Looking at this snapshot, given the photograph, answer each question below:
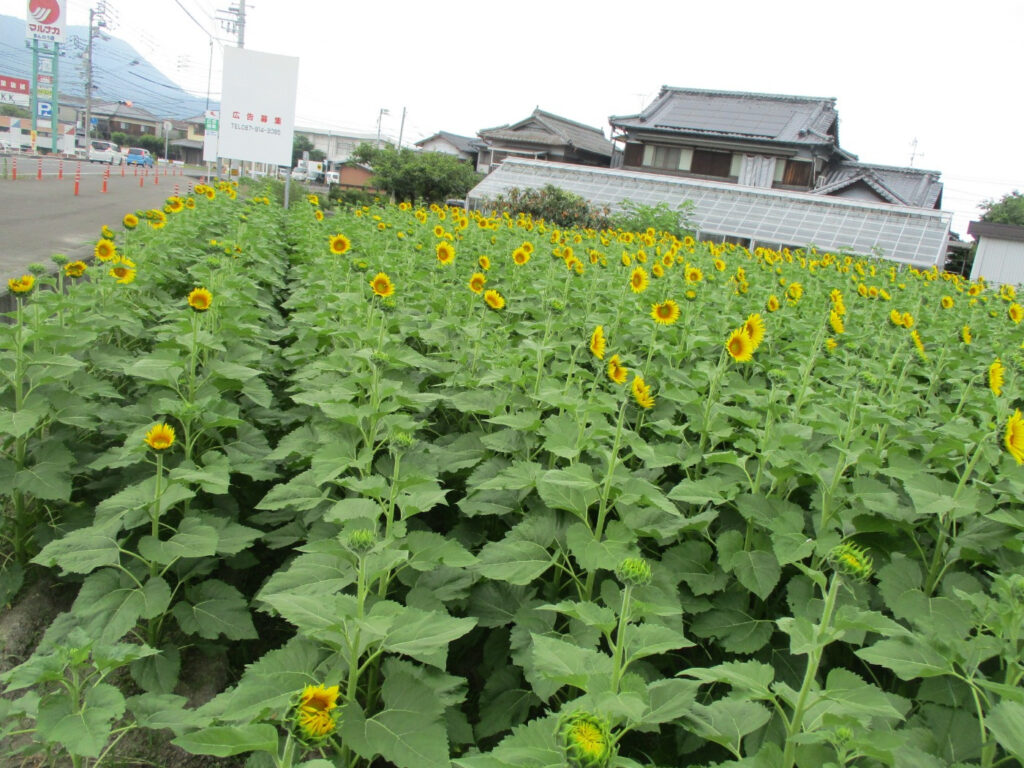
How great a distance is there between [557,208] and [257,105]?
6.70 m

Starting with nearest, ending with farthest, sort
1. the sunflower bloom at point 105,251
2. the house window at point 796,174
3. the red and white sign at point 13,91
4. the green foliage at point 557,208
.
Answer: the sunflower bloom at point 105,251
the green foliage at point 557,208
the house window at point 796,174
the red and white sign at point 13,91

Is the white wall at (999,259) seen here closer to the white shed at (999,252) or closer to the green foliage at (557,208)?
the white shed at (999,252)

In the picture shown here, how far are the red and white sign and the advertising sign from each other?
9.57 meters

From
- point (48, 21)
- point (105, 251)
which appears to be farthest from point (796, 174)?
point (48, 21)

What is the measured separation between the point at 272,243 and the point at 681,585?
6167 mm

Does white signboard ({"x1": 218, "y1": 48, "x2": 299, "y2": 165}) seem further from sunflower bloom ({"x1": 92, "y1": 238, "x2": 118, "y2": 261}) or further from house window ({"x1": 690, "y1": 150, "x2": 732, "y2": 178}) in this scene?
house window ({"x1": 690, "y1": 150, "x2": 732, "y2": 178})

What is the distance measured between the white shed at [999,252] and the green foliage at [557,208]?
9.99 m

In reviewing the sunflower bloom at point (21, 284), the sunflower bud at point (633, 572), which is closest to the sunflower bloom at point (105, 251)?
the sunflower bloom at point (21, 284)

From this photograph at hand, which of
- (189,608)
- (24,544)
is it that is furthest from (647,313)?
(24,544)

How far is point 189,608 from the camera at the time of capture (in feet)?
7.44

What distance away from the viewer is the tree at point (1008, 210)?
39656mm

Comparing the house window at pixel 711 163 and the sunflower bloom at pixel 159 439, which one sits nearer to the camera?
the sunflower bloom at pixel 159 439

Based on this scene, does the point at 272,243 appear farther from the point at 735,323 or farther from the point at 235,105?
the point at 235,105

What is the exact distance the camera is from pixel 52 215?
13164 mm
